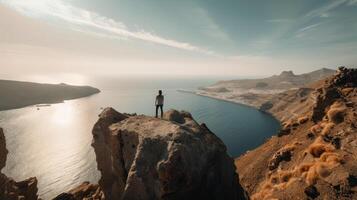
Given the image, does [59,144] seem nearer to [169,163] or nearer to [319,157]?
[169,163]

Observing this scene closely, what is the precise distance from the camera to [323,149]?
33.7m

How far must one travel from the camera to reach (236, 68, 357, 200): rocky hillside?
80.0 feet

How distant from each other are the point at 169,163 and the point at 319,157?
2889 centimetres

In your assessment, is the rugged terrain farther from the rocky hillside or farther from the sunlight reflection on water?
the sunlight reflection on water

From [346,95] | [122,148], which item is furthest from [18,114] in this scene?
[346,95]

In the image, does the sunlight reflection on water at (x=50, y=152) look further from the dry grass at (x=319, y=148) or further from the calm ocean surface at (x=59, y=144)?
the dry grass at (x=319, y=148)

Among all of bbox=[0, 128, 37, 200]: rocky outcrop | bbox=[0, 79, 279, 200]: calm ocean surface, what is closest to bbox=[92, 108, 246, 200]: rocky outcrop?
bbox=[0, 128, 37, 200]: rocky outcrop

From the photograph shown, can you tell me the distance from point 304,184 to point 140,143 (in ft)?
72.5

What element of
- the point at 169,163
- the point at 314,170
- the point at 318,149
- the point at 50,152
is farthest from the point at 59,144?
the point at 314,170

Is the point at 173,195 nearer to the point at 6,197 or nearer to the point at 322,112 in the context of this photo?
the point at 6,197

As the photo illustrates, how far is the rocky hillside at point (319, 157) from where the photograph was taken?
2439 centimetres

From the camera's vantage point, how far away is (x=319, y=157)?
33.2 metres

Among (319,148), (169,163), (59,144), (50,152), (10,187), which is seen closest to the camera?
(169,163)

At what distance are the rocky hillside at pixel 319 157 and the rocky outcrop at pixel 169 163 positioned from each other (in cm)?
1081
